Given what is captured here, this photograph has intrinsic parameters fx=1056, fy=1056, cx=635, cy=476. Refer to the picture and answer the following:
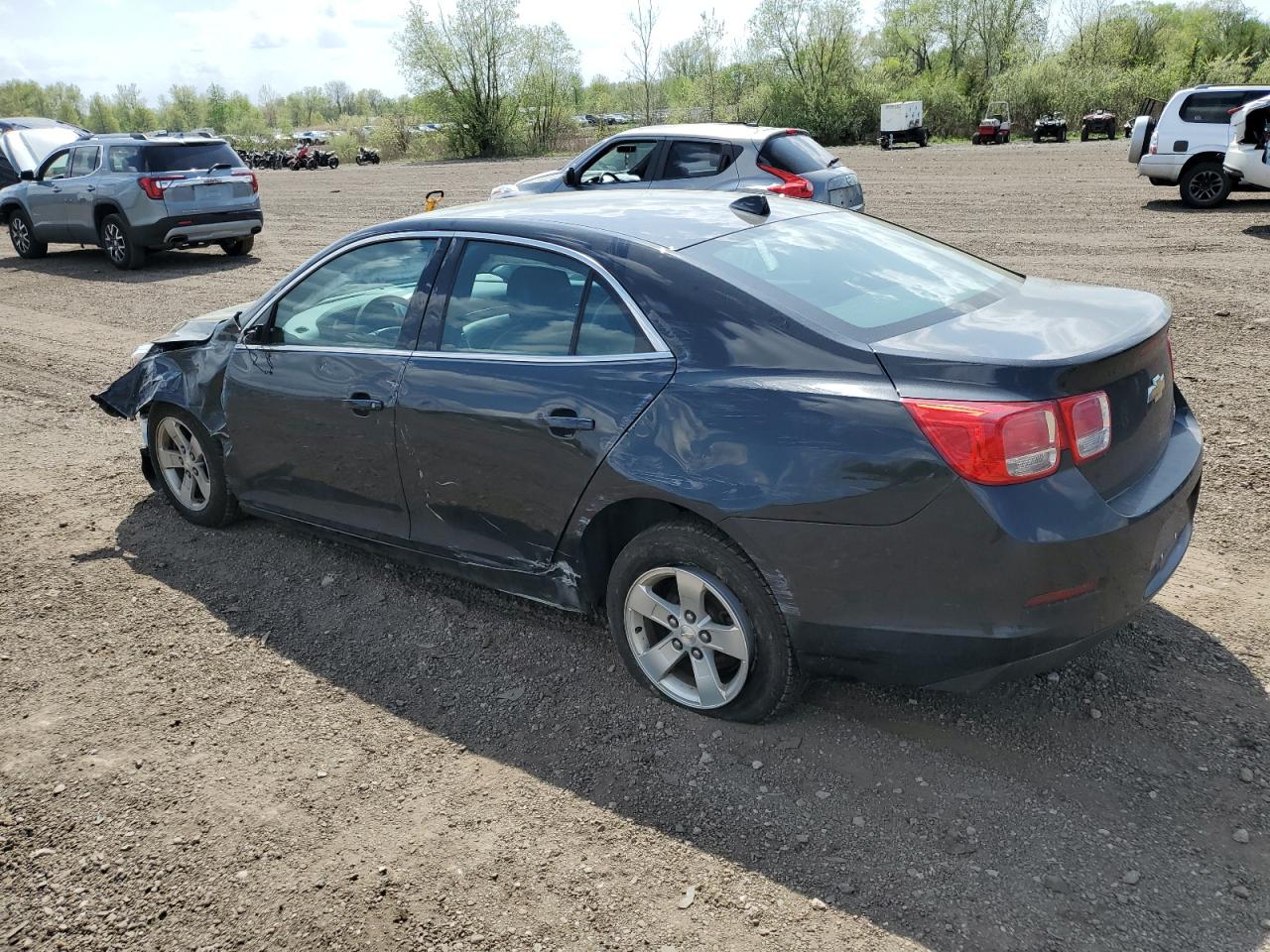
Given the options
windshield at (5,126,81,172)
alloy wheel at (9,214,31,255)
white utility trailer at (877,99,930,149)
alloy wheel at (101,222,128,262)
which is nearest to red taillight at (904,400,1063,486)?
alloy wheel at (101,222,128,262)

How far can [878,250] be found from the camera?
396 cm

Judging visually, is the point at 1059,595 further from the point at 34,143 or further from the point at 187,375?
the point at 34,143

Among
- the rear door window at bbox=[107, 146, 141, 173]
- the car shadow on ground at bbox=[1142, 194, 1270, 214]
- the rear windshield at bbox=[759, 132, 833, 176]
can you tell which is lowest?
the car shadow on ground at bbox=[1142, 194, 1270, 214]

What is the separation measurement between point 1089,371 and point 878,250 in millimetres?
1207

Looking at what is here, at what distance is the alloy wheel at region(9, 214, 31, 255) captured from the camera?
16984mm

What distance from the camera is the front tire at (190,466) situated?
16.7ft

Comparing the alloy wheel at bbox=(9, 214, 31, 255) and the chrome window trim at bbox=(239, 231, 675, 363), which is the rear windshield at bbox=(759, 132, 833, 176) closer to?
the chrome window trim at bbox=(239, 231, 675, 363)

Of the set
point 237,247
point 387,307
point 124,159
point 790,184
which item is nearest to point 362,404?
point 387,307

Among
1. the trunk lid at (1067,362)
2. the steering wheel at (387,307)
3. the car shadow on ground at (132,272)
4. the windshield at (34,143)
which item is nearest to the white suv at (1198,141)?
the car shadow on ground at (132,272)

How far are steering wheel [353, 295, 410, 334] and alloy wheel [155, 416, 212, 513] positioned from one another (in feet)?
4.40

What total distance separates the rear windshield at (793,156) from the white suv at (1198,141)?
706 cm

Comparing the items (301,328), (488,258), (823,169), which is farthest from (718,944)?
(823,169)

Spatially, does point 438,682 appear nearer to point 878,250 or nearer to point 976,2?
point 878,250

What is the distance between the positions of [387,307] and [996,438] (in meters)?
2.49
